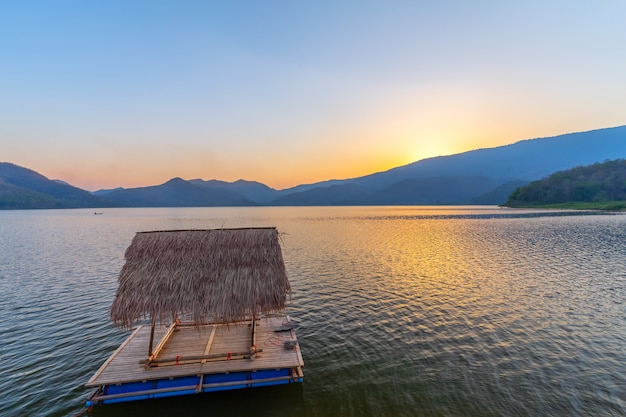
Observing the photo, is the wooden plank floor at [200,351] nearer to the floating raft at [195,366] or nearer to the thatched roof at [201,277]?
the floating raft at [195,366]

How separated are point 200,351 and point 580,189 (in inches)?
8806

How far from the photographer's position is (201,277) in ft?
47.3

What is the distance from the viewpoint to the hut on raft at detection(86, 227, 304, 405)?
491 inches

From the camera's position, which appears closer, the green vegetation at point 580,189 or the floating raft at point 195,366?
the floating raft at point 195,366

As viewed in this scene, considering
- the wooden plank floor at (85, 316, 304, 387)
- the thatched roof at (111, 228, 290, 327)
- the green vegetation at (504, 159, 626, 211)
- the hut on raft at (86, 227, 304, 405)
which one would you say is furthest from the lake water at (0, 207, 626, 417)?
the green vegetation at (504, 159, 626, 211)

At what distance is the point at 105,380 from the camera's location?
11.9 m

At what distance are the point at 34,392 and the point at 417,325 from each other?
22201 millimetres

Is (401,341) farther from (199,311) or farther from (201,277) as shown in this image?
(201,277)

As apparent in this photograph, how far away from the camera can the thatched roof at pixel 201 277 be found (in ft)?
44.7

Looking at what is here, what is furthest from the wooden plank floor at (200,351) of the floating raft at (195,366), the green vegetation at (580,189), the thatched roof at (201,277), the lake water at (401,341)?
the green vegetation at (580,189)

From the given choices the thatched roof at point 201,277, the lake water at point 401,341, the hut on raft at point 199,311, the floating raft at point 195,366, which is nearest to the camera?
the floating raft at point 195,366

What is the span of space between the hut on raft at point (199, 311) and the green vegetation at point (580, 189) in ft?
596

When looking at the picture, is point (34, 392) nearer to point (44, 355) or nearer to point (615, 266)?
point (44, 355)

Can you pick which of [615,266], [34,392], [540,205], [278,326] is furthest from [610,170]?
[34,392]
